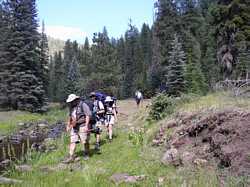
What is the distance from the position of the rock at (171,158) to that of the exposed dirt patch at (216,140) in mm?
127

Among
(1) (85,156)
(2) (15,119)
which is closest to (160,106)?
(1) (85,156)

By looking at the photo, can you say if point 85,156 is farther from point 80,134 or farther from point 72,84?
point 72,84

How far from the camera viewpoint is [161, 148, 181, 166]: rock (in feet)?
39.9

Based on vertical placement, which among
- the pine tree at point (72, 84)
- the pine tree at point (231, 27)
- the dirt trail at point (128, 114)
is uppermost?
the pine tree at point (231, 27)

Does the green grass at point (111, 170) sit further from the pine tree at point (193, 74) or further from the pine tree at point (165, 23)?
the pine tree at point (165, 23)

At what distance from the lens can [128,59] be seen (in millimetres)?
112875

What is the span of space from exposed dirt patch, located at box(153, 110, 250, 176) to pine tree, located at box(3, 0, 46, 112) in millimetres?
34356

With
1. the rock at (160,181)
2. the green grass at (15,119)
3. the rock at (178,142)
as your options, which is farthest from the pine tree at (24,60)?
the rock at (160,181)

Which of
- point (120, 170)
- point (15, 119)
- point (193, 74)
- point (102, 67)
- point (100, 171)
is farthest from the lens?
point (102, 67)

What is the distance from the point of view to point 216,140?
11828 mm

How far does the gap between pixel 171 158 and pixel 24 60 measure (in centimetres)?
3834

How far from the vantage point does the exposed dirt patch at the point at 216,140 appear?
10.6 metres

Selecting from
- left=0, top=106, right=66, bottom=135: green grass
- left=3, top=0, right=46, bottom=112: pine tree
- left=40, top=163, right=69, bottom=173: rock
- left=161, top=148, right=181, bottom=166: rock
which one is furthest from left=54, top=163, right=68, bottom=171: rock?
left=3, top=0, right=46, bottom=112: pine tree

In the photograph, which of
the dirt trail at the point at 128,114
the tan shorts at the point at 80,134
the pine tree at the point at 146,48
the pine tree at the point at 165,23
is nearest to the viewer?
the tan shorts at the point at 80,134
